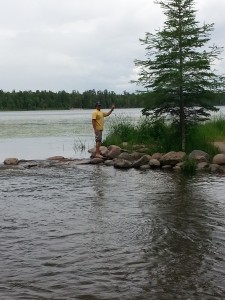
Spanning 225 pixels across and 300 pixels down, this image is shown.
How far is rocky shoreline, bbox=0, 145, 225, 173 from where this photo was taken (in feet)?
52.4

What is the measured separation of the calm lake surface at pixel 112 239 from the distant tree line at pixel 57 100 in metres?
113

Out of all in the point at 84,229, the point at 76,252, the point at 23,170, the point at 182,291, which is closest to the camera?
the point at 182,291

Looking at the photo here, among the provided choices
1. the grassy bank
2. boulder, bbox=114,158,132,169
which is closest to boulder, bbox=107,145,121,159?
the grassy bank

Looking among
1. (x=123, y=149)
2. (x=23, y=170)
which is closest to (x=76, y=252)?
(x=23, y=170)

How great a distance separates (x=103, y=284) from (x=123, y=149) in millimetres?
14291

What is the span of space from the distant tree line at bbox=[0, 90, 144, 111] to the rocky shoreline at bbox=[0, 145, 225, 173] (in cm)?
10543

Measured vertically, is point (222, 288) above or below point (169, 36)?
below

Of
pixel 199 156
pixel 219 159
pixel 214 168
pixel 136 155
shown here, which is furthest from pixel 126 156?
pixel 214 168

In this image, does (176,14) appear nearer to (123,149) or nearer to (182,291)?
(123,149)

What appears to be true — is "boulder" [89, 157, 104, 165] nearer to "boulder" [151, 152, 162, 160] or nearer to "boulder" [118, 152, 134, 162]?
"boulder" [118, 152, 134, 162]

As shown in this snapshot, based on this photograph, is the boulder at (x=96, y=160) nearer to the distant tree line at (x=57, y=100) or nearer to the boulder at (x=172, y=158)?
the boulder at (x=172, y=158)

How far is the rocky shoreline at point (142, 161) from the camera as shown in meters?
16.0

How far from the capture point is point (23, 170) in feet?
53.3

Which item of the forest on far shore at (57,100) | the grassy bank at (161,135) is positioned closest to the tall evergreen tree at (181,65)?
the grassy bank at (161,135)
